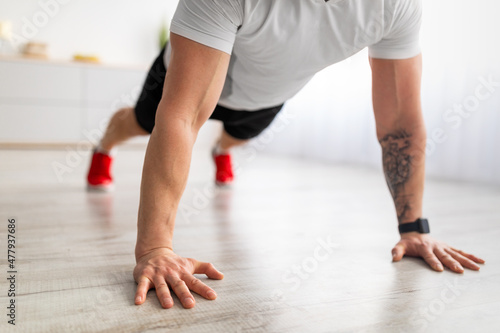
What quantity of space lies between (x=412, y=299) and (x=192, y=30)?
604mm

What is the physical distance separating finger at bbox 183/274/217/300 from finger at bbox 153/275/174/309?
0.04 m

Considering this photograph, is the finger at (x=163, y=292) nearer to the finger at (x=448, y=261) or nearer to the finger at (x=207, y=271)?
the finger at (x=207, y=271)

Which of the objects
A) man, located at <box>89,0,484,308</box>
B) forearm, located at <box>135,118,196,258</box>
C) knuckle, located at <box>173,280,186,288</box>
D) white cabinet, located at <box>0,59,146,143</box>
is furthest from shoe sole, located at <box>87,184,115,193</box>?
white cabinet, located at <box>0,59,146,143</box>

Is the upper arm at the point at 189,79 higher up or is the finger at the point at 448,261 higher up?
the upper arm at the point at 189,79

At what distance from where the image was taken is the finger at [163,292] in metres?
0.74

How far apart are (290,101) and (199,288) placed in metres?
3.23

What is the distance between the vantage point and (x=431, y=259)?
1015mm

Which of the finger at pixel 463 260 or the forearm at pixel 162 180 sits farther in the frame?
the finger at pixel 463 260

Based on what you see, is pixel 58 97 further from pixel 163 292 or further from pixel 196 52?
pixel 163 292

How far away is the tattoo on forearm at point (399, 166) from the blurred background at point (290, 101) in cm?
138

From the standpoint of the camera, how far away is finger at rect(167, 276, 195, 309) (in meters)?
0.75

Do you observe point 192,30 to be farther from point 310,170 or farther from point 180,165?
point 310,170

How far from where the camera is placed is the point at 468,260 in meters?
1.01

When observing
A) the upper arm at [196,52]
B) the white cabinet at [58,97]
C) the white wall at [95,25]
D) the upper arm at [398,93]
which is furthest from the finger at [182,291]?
the white wall at [95,25]
